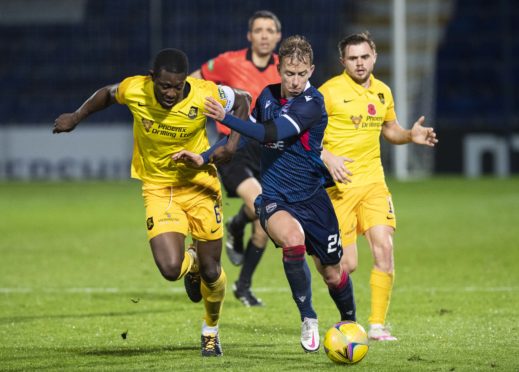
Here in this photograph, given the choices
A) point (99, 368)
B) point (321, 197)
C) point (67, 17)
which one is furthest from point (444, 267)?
point (67, 17)

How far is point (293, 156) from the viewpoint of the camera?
6.77 m

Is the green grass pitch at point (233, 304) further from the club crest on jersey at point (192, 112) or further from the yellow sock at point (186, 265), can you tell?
the club crest on jersey at point (192, 112)

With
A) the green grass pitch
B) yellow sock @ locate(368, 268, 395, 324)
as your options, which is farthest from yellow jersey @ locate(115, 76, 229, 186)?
yellow sock @ locate(368, 268, 395, 324)

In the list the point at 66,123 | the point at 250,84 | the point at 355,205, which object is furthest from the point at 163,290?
the point at 66,123

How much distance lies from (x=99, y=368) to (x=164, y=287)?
14.2 ft

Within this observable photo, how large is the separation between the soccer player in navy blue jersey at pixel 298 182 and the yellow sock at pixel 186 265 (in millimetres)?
563

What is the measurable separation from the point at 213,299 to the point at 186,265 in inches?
10.4

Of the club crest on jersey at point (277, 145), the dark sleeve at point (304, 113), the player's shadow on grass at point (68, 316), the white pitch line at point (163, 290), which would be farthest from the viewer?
the white pitch line at point (163, 290)

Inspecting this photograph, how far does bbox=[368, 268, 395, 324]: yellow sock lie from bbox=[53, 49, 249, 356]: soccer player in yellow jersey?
1.08 m

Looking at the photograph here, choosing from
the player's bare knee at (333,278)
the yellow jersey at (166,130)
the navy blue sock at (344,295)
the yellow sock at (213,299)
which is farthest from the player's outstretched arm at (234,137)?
the navy blue sock at (344,295)

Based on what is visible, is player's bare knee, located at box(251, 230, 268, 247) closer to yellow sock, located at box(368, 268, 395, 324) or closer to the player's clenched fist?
yellow sock, located at box(368, 268, 395, 324)

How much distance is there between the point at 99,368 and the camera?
6.20 meters

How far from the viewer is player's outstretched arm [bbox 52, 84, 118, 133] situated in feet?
22.3

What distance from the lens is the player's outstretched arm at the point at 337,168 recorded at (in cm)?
678
